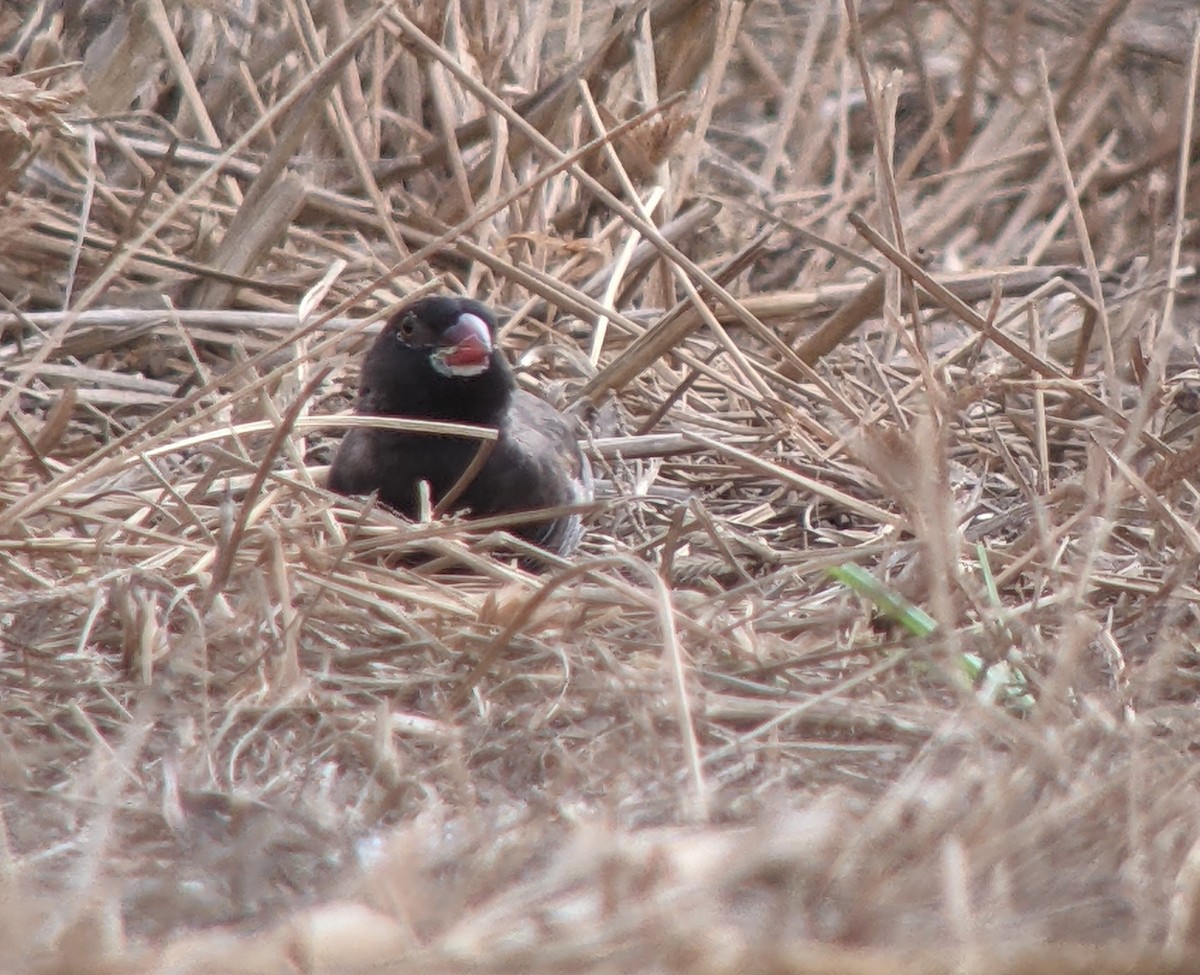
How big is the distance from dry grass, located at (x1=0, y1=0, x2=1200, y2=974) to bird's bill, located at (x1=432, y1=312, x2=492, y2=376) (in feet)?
0.87

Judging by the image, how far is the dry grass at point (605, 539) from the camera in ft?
5.95

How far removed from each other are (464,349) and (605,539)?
62cm

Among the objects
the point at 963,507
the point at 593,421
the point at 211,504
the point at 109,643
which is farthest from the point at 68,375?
the point at 963,507

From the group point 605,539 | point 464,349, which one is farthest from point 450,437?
point 605,539

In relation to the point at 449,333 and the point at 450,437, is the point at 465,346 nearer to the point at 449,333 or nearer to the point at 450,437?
the point at 449,333

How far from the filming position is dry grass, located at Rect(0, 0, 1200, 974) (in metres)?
1.81

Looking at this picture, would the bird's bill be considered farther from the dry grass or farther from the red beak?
the dry grass

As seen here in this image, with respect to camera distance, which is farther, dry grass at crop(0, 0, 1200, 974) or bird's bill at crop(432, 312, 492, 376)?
bird's bill at crop(432, 312, 492, 376)

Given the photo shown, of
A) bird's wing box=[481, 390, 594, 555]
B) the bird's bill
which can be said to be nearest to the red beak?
the bird's bill

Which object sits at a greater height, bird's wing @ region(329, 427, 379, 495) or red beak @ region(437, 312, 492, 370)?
red beak @ region(437, 312, 492, 370)

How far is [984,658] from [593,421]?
207cm

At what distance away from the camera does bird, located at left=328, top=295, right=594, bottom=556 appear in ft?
12.3

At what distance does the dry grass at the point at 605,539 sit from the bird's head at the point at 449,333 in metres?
0.27

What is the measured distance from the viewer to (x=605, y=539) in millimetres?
4129
